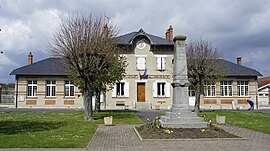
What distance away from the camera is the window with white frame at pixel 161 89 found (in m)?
33.3

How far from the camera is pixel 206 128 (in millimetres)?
12625

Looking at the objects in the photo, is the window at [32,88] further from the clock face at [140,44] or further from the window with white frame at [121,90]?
the clock face at [140,44]

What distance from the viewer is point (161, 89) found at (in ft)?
110

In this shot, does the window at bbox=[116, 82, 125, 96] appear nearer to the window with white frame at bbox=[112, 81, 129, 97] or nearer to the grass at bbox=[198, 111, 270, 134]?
the window with white frame at bbox=[112, 81, 129, 97]

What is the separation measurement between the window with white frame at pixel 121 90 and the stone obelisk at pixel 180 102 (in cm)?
1917

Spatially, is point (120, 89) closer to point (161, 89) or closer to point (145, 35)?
point (161, 89)

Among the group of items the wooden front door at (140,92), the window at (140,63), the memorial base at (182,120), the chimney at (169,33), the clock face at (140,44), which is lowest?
the memorial base at (182,120)

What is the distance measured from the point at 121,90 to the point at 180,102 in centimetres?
2013

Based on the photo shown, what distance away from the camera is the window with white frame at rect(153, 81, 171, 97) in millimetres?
33281

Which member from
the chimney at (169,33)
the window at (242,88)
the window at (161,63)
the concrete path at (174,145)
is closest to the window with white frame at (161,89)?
the window at (161,63)

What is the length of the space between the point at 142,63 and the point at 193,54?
28.1ft

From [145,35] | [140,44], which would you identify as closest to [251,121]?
[145,35]

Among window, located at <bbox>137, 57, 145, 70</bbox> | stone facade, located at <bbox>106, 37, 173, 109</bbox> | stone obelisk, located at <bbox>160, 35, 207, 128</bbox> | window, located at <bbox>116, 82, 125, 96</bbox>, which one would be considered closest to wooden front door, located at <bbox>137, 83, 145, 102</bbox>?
stone facade, located at <bbox>106, 37, 173, 109</bbox>

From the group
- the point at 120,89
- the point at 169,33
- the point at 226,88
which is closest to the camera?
the point at 120,89
